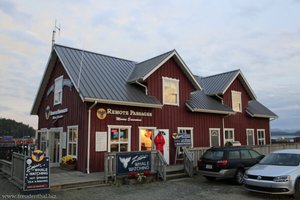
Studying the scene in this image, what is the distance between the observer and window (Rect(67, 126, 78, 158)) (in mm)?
15133

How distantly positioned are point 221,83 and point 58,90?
12537mm

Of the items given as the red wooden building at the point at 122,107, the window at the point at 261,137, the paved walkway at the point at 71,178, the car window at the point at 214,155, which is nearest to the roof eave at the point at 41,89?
the red wooden building at the point at 122,107

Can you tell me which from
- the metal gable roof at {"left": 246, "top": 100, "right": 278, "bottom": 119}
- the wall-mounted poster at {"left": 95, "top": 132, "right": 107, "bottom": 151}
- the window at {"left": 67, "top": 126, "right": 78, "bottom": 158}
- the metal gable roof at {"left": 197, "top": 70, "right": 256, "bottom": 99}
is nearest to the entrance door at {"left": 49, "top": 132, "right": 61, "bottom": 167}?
the window at {"left": 67, "top": 126, "right": 78, "bottom": 158}

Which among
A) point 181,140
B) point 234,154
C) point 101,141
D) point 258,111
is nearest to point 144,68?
point 181,140

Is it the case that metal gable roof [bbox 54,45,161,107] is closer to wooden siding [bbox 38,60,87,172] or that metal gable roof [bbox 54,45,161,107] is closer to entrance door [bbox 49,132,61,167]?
wooden siding [bbox 38,60,87,172]

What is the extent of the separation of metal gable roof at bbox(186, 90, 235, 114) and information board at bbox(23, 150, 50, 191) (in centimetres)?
1071

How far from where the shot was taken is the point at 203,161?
41.7ft

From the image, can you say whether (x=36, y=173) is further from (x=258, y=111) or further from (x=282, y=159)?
(x=258, y=111)

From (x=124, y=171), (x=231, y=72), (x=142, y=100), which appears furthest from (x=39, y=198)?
(x=231, y=72)

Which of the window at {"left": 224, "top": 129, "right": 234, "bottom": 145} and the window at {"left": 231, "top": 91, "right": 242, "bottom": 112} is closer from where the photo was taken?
the window at {"left": 224, "top": 129, "right": 234, "bottom": 145}

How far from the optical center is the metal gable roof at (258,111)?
23966mm

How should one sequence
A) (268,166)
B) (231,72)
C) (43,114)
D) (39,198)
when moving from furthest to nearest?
(231,72) < (43,114) < (268,166) < (39,198)

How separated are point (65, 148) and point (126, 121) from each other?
3.82m

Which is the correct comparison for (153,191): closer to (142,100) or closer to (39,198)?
(39,198)
